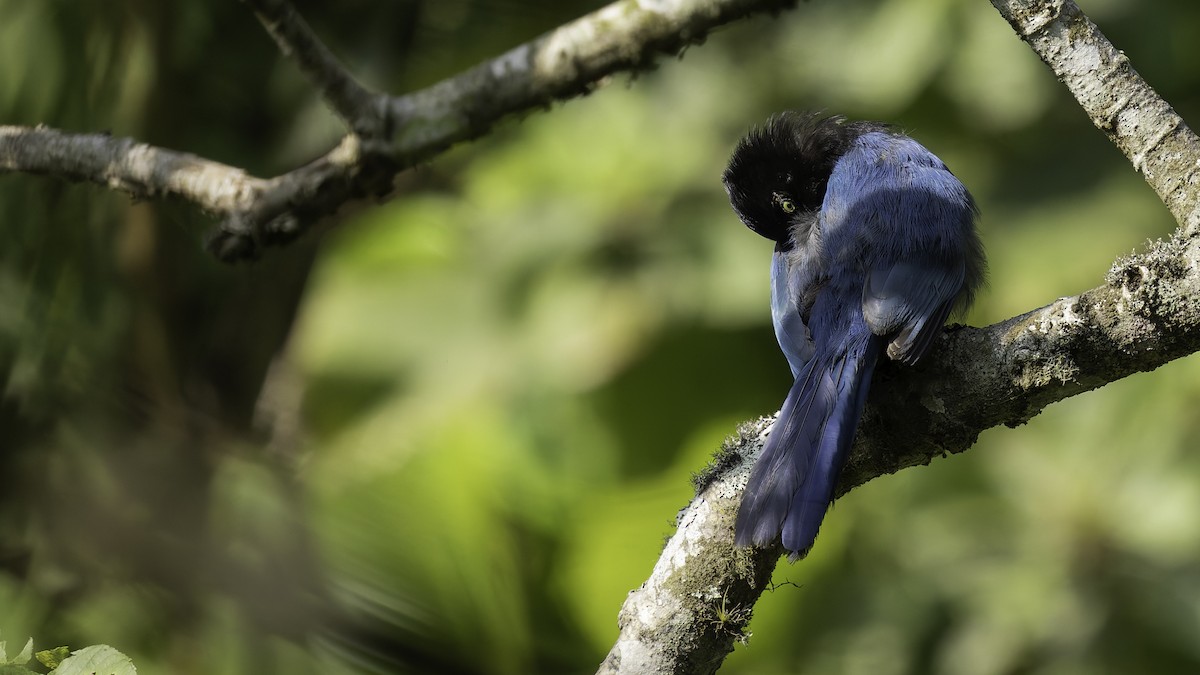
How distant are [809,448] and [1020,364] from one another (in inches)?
15.6

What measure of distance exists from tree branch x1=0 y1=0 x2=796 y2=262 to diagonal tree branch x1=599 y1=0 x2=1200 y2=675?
72cm

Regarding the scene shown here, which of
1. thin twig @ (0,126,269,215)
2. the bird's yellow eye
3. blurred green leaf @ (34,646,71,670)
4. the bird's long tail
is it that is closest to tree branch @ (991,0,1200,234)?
the bird's long tail

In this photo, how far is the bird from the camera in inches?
75.9

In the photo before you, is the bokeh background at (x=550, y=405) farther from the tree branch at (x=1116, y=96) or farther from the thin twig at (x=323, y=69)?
the tree branch at (x=1116, y=96)

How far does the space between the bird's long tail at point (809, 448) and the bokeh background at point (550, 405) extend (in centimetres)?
201

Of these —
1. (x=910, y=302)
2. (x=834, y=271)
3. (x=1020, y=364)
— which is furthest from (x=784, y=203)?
(x=1020, y=364)

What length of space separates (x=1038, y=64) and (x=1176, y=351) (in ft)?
9.93

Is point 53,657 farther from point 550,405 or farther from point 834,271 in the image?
point 550,405

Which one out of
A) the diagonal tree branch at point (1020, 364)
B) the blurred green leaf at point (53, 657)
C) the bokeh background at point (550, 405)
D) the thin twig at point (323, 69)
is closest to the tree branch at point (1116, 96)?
the diagonal tree branch at point (1020, 364)

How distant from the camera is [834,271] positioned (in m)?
2.46

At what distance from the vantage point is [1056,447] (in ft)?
13.6

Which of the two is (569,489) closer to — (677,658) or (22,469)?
(22,469)

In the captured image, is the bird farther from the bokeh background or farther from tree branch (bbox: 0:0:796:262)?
the bokeh background

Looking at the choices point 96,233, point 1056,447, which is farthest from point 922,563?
point 96,233
